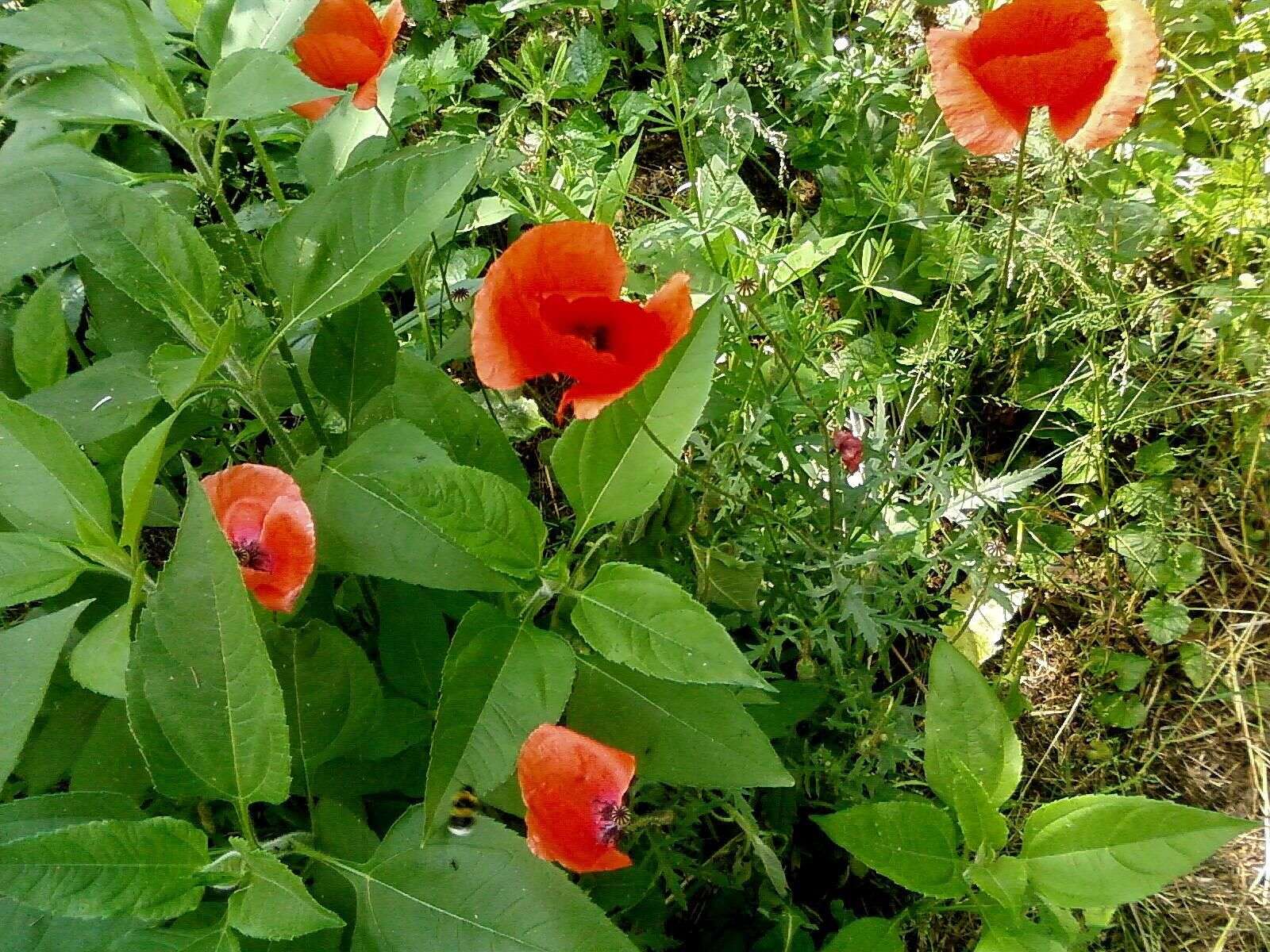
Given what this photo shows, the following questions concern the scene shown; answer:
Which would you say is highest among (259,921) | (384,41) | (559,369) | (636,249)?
(384,41)

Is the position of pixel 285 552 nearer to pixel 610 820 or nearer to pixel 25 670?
pixel 25 670

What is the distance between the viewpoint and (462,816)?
Result: 744 mm

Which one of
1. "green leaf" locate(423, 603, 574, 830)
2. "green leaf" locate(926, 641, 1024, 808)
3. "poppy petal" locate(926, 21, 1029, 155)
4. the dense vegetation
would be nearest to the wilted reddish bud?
the dense vegetation

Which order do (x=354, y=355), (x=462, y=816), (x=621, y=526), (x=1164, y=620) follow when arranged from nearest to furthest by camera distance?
(x=462, y=816) < (x=621, y=526) < (x=354, y=355) < (x=1164, y=620)

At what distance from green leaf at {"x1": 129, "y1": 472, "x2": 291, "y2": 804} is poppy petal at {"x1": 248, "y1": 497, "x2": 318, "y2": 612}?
0.09 metres

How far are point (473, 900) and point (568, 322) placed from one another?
440 millimetres

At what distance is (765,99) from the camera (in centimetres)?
189

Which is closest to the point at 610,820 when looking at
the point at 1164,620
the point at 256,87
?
the point at 256,87

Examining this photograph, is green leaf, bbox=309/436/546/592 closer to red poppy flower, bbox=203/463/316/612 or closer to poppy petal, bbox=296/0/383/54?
red poppy flower, bbox=203/463/316/612

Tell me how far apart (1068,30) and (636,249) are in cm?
55

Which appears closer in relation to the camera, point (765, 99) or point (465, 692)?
point (465, 692)

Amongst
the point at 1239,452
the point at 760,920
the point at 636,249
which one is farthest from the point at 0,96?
the point at 1239,452

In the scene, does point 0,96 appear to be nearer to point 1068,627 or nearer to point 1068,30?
point 1068,30

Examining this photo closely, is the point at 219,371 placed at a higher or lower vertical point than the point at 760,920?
higher
